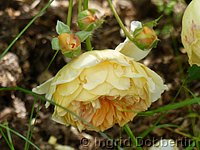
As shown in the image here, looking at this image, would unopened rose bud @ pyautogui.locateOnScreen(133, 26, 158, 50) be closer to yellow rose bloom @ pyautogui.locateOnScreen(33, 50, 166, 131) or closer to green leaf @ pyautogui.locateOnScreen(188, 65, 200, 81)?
yellow rose bloom @ pyautogui.locateOnScreen(33, 50, 166, 131)

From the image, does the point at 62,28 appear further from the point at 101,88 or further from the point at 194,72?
the point at 194,72

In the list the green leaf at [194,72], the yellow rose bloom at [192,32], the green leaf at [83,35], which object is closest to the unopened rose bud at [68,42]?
the green leaf at [83,35]

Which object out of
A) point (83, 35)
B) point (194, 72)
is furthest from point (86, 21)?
point (194, 72)

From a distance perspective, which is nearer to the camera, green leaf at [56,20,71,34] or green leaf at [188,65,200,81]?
green leaf at [56,20,71,34]

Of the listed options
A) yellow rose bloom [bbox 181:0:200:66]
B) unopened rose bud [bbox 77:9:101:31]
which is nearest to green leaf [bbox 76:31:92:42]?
unopened rose bud [bbox 77:9:101:31]

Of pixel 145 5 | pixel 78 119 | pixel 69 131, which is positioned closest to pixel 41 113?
pixel 69 131

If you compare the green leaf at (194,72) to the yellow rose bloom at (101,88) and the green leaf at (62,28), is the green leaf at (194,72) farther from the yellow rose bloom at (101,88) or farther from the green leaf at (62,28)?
the green leaf at (62,28)
